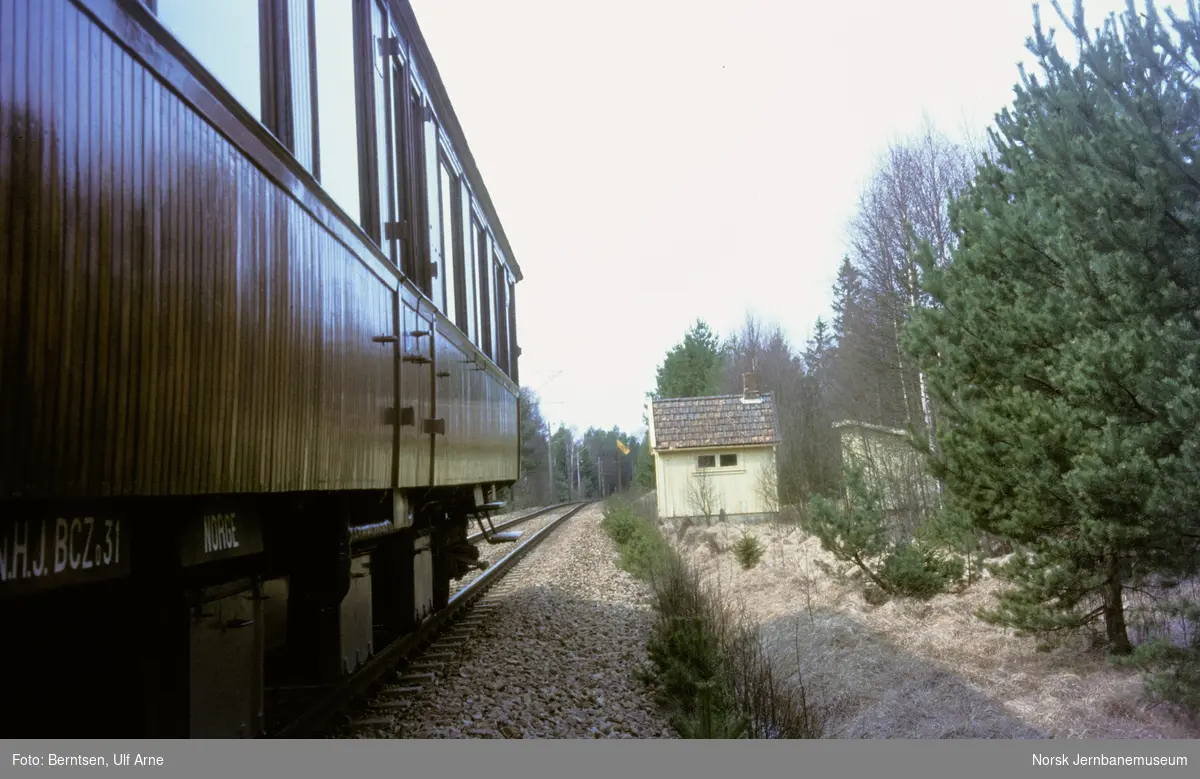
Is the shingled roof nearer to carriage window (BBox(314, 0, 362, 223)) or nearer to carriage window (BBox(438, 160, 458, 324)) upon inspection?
carriage window (BBox(438, 160, 458, 324))

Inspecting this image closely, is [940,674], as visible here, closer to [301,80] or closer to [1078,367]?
[1078,367]

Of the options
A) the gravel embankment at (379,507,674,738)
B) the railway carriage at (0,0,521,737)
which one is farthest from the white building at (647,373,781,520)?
the railway carriage at (0,0,521,737)

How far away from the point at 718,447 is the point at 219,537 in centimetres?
2414

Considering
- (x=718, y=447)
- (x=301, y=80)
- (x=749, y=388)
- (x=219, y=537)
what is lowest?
(x=219, y=537)

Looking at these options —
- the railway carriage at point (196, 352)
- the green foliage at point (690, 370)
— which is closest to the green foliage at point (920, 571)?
the railway carriage at point (196, 352)

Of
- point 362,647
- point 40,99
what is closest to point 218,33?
point 40,99

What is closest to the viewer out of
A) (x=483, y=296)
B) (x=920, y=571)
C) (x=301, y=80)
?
(x=301, y=80)

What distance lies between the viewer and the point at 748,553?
14180 mm

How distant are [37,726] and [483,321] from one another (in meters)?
6.53

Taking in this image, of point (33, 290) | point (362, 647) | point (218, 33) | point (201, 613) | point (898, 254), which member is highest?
point (898, 254)

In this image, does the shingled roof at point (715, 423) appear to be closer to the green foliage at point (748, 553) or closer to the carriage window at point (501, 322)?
the green foliage at point (748, 553)

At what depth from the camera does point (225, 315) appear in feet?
9.01

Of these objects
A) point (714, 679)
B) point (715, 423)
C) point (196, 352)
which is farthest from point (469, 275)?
point (715, 423)

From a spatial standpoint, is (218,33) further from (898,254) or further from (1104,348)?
(898,254)
